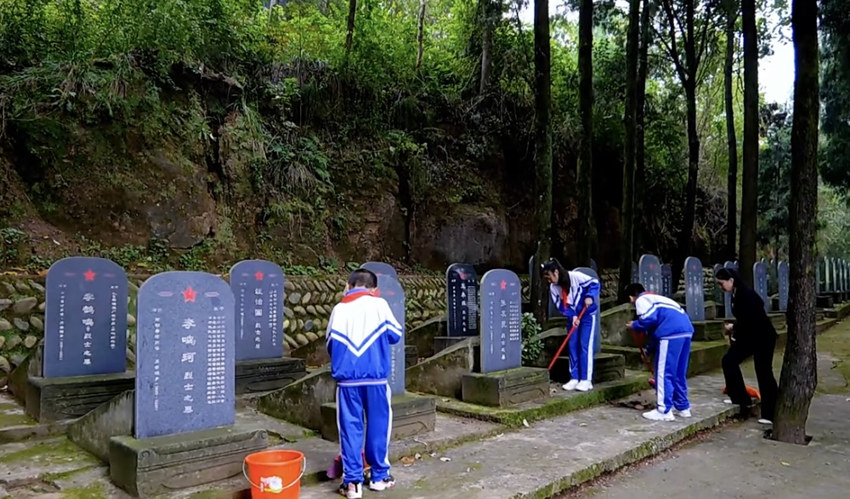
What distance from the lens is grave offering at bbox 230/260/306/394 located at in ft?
21.8

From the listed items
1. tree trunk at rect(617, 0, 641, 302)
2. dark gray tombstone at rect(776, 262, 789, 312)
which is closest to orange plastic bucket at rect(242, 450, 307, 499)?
tree trunk at rect(617, 0, 641, 302)

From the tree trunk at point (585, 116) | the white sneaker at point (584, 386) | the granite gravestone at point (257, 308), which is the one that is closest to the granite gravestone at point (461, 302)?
the white sneaker at point (584, 386)

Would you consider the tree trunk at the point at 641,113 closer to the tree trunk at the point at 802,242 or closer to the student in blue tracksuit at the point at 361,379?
the tree trunk at the point at 802,242

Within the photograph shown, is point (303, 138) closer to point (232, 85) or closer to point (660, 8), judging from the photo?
point (232, 85)

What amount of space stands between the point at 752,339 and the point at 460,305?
3621mm

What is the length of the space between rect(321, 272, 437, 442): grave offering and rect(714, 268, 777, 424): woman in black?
11.8ft

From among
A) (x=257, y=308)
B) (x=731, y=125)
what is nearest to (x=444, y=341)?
(x=257, y=308)

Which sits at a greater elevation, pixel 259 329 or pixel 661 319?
pixel 661 319

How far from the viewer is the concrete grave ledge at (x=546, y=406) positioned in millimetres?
5914

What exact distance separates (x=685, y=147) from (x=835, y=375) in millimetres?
13220

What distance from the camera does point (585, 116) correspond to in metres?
10.8

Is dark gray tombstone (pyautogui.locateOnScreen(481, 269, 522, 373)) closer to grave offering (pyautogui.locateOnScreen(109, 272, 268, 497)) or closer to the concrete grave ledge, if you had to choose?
the concrete grave ledge

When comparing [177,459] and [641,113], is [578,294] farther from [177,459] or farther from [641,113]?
[641,113]

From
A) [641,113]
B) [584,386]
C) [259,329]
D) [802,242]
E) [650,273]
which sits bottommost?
[584,386]
